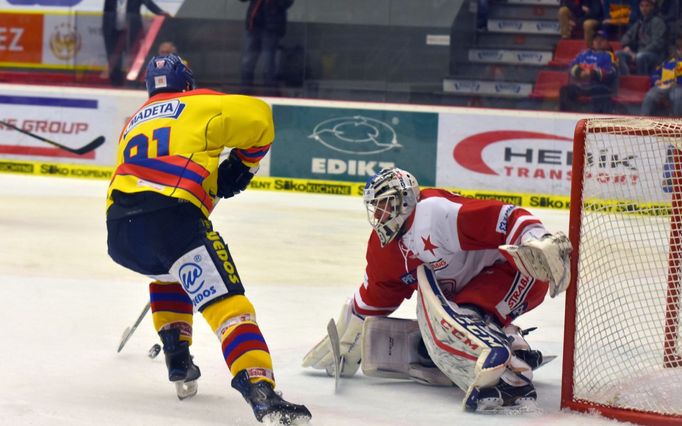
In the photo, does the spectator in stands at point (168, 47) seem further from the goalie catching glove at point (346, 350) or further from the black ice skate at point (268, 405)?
the black ice skate at point (268, 405)

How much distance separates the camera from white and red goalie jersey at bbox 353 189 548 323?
131 inches

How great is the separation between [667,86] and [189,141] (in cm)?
646

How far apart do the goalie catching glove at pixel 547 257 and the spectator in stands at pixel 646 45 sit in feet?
20.5

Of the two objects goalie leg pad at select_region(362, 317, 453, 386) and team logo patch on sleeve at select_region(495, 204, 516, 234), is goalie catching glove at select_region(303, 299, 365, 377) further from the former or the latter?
team logo patch on sleeve at select_region(495, 204, 516, 234)

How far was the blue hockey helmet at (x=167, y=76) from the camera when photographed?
3.41 m

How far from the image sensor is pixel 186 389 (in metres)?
3.42

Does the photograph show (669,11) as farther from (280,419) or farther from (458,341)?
(280,419)

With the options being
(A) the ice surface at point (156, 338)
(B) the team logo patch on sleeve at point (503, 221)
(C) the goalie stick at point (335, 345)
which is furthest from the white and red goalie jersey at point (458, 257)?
(A) the ice surface at point (156, 338)

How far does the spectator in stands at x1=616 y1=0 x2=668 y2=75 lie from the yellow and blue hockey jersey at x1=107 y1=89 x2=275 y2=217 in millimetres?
6384

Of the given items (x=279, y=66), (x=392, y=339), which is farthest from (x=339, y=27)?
(x=392, y=339)

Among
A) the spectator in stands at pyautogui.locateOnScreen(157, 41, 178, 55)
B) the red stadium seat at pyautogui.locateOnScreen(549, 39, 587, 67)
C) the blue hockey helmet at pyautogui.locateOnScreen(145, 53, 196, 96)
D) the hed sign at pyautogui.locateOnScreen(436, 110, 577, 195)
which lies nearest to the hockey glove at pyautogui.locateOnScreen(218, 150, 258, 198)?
the blue hockey helmet at pyautogui.locateOnScreen(145, 53, 196, 96)

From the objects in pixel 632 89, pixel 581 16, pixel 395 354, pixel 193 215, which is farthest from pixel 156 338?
pixel 581 16

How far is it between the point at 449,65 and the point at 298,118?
1328 mm

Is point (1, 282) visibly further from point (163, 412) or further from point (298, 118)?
point (298, 118)
